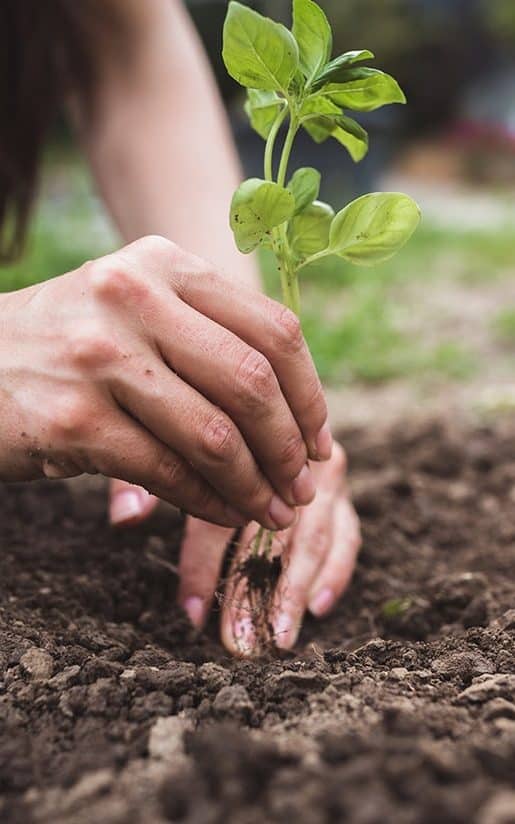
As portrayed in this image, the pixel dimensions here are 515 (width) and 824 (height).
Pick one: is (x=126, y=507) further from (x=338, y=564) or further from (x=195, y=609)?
(x=338, y=564)

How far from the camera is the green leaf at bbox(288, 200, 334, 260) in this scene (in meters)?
1.26

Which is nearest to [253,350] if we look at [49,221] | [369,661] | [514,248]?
[369,661]

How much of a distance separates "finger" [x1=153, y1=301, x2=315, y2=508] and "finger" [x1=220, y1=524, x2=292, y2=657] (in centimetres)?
34

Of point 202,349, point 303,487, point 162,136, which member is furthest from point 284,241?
point 162,136

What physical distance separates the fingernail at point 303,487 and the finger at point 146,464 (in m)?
0.12

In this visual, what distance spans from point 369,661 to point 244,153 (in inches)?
268

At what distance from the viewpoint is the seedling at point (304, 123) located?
3.68 feet

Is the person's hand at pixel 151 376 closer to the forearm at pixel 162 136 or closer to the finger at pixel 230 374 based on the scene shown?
the finger at pixel 230 374

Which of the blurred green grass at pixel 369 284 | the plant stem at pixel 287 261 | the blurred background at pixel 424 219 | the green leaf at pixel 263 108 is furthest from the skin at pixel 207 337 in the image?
the blurred background at pixel 424 219

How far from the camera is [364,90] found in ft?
3.83

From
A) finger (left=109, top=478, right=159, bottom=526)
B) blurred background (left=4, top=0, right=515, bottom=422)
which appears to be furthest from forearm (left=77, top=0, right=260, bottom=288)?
blurred background (left=4, top=0, right=515, bottom=422)

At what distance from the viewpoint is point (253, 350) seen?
114 centimetres

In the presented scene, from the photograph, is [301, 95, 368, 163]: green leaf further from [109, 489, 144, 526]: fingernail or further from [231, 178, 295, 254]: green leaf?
[109, 489, 144, 526]: fingernail

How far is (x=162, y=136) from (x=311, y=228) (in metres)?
1.22
